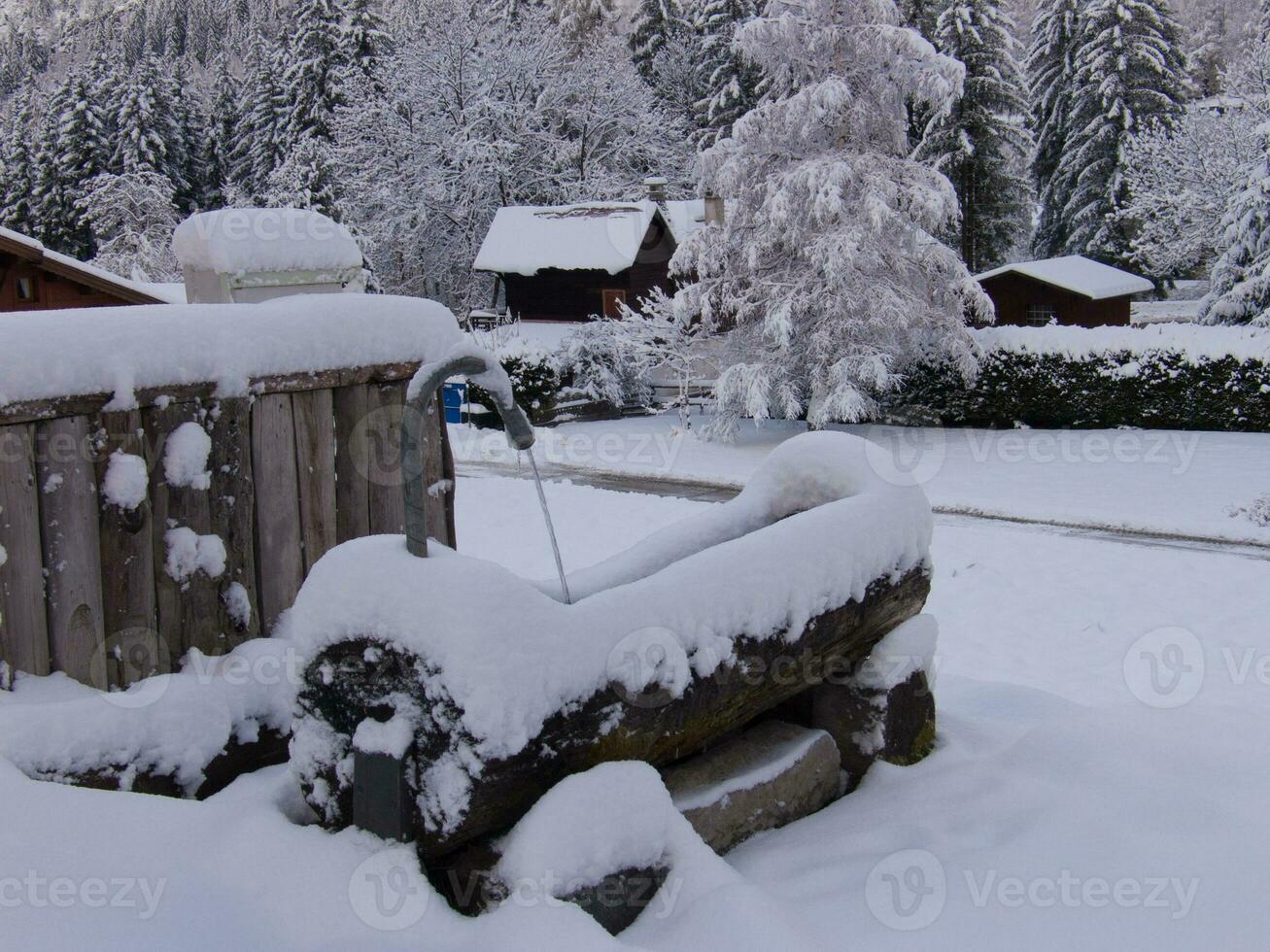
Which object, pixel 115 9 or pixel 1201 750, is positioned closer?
pixel 1201 750

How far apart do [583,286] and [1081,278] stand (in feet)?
41.3

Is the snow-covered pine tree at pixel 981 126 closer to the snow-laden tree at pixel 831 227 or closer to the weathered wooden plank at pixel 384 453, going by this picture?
the snow-laden tree at pixel 831 227

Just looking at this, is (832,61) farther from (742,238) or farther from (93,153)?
(93,153)

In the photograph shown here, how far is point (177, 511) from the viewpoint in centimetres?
353

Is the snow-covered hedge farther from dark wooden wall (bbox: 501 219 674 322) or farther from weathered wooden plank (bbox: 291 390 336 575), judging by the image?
weathered wooden plank (bbox: 291 390 336 575)

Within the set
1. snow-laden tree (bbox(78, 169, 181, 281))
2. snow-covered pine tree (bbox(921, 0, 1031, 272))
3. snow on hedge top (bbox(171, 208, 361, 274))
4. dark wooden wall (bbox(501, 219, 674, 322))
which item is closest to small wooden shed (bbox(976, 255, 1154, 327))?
snow-covered pine tree (bbox(921, 0, 1031, 272))

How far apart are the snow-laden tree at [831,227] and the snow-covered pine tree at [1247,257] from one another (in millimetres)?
5582

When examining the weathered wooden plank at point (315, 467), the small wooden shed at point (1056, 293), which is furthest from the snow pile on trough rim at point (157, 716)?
the small wooden shed at point (1056, 293)

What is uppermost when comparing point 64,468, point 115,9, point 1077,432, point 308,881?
point 115,9

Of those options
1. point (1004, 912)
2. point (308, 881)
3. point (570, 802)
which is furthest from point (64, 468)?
point (1004, 912)

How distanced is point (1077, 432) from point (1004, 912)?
1717 centimetres

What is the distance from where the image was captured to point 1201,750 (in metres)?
4.15

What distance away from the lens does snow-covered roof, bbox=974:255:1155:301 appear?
2577cm

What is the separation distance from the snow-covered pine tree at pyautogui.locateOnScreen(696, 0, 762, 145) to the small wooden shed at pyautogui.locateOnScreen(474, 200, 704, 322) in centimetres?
954
